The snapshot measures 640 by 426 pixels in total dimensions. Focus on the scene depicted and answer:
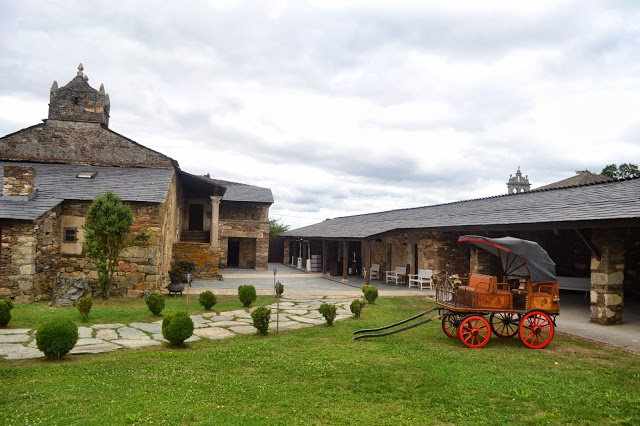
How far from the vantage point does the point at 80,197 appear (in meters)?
13.7

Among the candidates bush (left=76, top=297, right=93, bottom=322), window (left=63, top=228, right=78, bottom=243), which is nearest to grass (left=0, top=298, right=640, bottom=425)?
bush (left=76, top=297, right=93, bottom=322)

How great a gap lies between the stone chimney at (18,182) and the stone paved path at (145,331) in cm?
616

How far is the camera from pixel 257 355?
7090mm

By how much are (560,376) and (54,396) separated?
21.6ft

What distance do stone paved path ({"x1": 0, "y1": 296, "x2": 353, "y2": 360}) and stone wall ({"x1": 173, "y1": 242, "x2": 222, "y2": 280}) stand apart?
839cm

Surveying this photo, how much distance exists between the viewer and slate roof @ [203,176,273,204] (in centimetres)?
2773

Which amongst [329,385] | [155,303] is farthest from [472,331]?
[155,303]

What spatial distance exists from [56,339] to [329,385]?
4138 millimetres

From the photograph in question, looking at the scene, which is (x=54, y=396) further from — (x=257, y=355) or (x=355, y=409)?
(x=355, y=409)

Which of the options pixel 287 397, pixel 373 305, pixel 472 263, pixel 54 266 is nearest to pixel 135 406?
pixel 287 397

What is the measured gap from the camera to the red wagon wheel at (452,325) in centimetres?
827

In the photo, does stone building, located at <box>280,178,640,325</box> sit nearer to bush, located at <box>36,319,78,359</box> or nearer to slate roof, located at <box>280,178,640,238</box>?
slate roof, located at <box>280,178,640,238</box>

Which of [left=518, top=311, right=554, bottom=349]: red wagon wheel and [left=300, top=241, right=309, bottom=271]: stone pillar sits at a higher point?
[left=300, top=241, right=309, bottom=271]: stone pillar

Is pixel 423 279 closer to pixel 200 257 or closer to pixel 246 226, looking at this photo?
pixel 200 257
